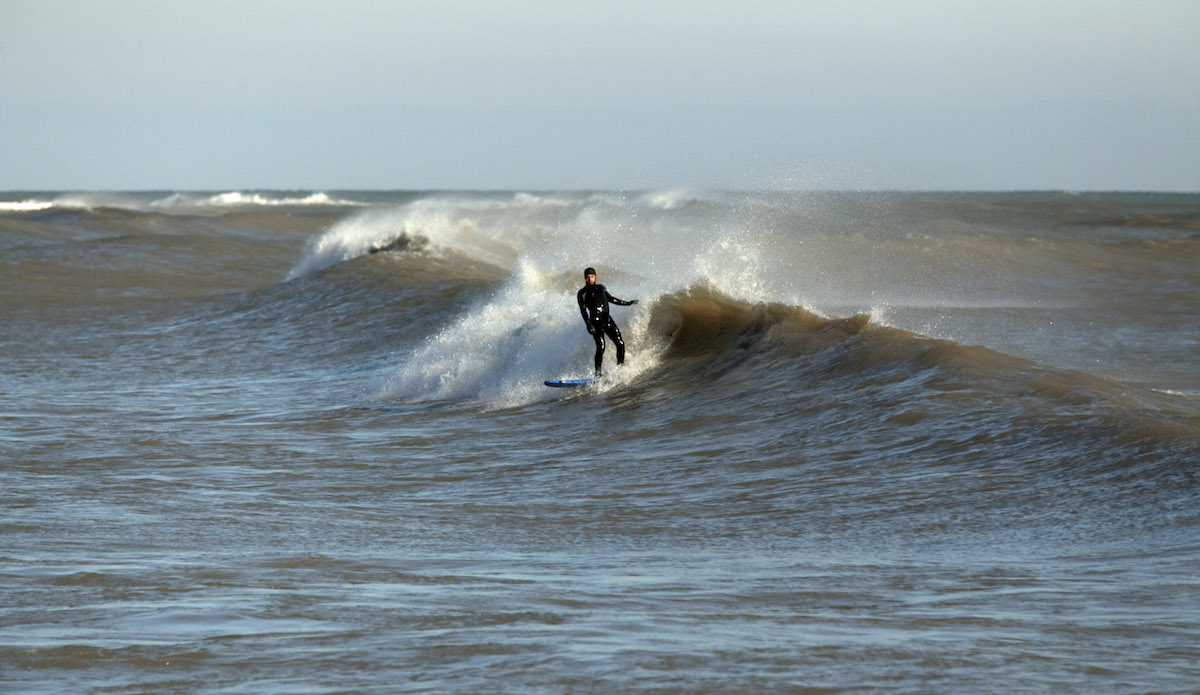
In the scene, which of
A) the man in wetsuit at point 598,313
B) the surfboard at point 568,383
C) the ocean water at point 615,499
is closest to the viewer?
the ocean water at point 615,499

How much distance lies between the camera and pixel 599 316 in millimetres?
14164

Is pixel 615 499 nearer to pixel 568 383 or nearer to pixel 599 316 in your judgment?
pixel 568 383

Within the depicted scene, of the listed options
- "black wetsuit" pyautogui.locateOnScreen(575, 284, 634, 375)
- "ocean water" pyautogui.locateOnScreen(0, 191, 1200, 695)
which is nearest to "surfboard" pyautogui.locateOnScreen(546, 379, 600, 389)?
"ocean water" pyautogui.locateOnScreen(0, 191, 1200, 695)

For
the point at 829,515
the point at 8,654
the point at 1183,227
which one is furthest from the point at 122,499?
the point at 1183,227

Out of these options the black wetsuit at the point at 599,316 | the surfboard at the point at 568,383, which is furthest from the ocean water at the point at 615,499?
the black wetsuit at the point at 599,316

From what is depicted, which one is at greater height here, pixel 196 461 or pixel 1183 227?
pixel 1183 227

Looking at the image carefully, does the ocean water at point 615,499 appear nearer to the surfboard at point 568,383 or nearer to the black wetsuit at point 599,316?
the surfboard at point 568,383

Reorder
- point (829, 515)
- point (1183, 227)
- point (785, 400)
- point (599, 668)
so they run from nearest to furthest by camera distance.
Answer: point (599, 668) < point (829, 515) < point (785, 400) < point (1183, 227)

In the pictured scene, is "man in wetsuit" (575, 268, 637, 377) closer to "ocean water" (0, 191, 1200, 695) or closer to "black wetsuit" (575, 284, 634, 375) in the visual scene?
"black wetsuit" (575, 284, 634, 375)

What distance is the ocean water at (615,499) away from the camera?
4988mm

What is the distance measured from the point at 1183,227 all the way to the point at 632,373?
43740 mm

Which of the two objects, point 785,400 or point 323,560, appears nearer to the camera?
point 323,560

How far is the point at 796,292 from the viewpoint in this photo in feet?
83.7

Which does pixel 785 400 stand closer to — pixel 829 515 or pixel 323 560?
pixel 829 515
